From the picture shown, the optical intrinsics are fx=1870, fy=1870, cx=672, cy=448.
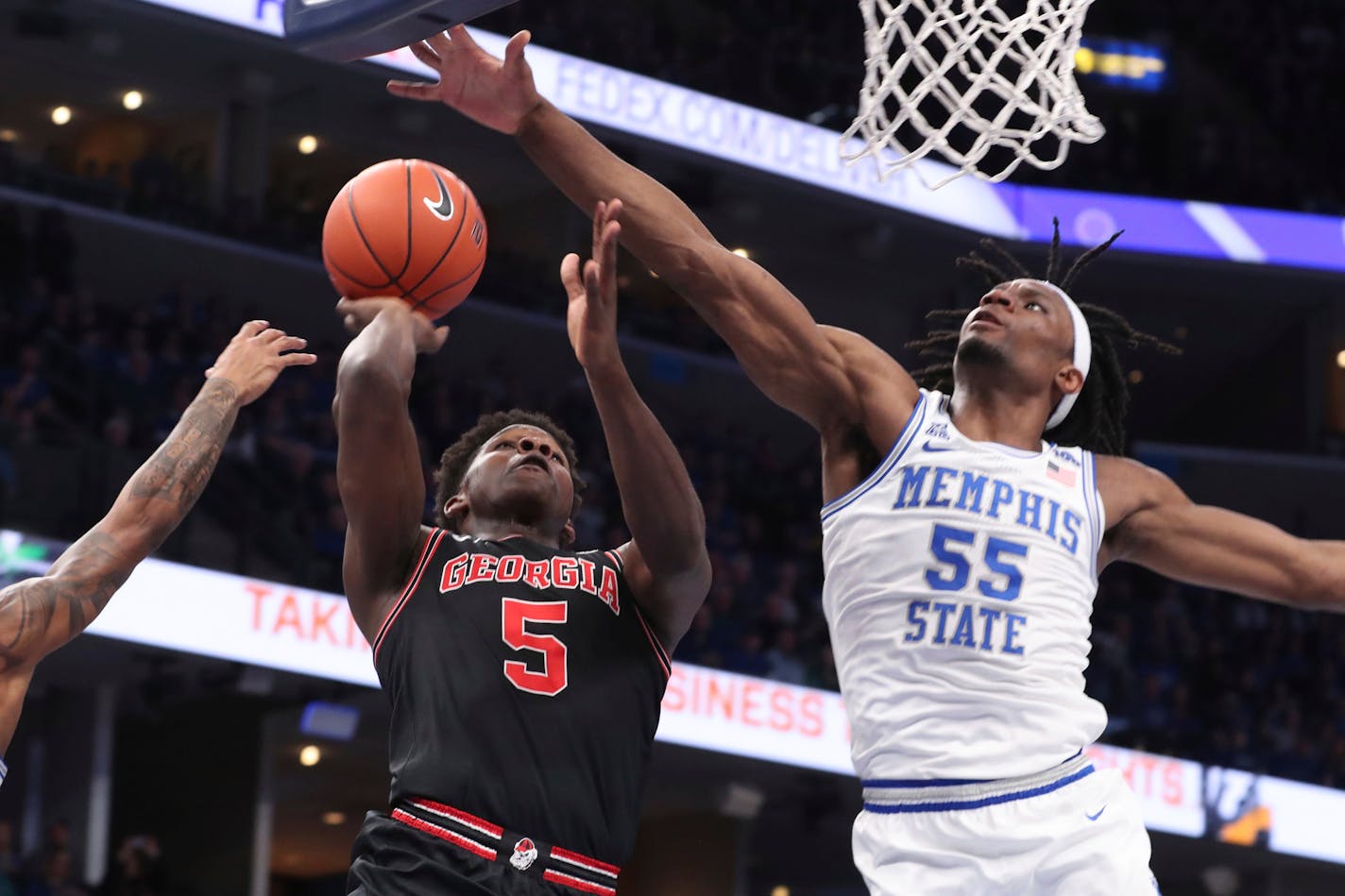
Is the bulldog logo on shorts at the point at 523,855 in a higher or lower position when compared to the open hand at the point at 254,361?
lower

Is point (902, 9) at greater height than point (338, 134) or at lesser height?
lesser

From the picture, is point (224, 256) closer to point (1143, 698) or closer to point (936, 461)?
point (1143, 698)

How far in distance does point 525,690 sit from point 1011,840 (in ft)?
3.29

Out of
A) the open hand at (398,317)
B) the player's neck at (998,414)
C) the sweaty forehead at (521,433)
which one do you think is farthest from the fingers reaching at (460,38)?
the player's neck at (998,414)

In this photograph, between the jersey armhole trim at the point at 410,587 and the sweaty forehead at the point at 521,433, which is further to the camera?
the sweaty forehead at the point at 521,433

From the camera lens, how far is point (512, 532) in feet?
13.7

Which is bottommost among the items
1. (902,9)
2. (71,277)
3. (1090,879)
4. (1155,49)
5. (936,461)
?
(1090,879)

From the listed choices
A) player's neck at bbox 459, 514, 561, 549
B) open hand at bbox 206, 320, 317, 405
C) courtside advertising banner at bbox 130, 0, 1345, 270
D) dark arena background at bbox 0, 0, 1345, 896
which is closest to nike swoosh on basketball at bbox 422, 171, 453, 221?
open hand at bbox 206, 320, 317, 405

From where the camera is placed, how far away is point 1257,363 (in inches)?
871

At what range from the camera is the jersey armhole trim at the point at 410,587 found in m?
3.93

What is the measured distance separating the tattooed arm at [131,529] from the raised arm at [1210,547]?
5.91ft

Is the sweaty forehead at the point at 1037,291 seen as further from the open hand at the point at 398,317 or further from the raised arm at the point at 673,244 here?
the open hand at the point at 398,317

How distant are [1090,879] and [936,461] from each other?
2.85 feet

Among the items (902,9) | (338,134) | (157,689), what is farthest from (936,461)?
(338,134)
